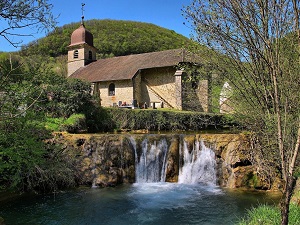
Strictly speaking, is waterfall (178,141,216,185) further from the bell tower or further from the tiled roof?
the bell tower

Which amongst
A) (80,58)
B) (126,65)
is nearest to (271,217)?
(126,65)

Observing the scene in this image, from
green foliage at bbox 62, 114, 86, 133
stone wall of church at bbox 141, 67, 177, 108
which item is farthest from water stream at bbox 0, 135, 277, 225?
stone wall of church at bbox 141, 67, 177, 108

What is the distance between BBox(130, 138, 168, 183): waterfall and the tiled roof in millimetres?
11915

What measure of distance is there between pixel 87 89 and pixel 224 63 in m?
13.1

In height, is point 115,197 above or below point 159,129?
below

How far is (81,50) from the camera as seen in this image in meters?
33.0

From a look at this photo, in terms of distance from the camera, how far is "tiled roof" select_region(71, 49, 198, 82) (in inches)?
971

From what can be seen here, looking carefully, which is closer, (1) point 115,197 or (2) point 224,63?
(2) point 224,63

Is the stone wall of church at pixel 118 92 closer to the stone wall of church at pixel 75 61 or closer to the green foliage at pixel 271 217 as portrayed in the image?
the stone wall of church at pixel 75 61

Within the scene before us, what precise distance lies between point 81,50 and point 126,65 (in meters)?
8.51

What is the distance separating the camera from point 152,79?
85.4ft

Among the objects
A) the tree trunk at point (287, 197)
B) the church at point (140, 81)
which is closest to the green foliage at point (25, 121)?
the tree trunk at point (287, 197)

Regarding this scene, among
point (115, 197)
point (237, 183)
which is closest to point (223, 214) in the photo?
point (237, 183)

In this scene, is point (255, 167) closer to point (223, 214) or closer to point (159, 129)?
point (223, 214)
